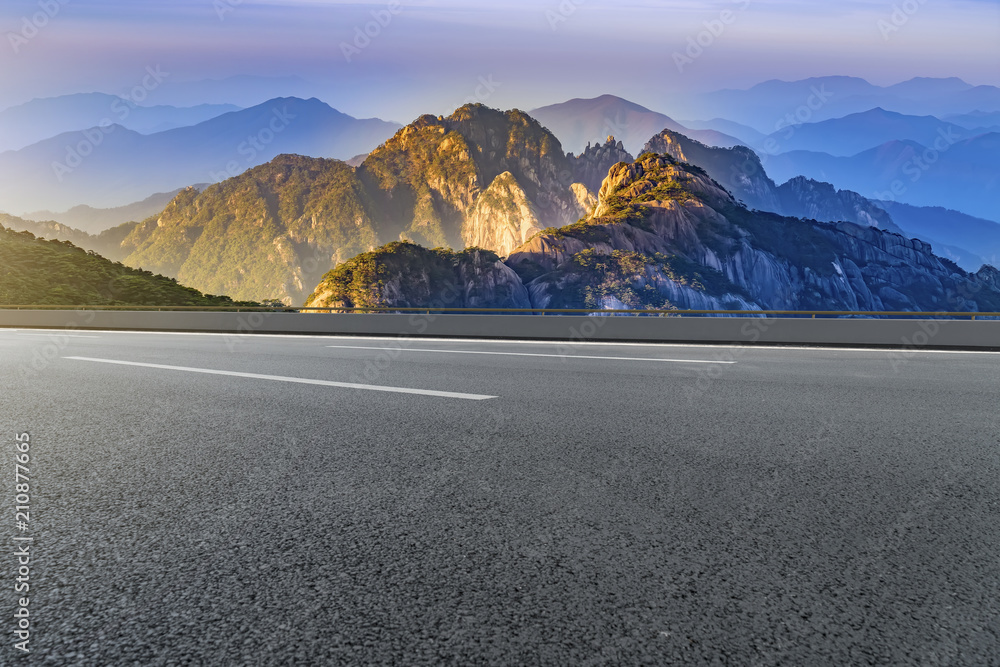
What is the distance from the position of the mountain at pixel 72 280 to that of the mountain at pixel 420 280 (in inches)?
1436

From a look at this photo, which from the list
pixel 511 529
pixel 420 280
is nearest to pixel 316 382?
pixel 511 529

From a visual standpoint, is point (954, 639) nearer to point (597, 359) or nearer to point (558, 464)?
point (558, 464)

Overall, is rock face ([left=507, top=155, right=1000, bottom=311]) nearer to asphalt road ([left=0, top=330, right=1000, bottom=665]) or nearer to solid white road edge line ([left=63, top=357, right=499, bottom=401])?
solid white road edge line ([left=63, top=357, right=499, bottom=401])

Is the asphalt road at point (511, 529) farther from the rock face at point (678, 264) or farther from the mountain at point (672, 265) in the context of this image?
the rock face at point (678, 264)

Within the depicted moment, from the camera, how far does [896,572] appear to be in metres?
2.91

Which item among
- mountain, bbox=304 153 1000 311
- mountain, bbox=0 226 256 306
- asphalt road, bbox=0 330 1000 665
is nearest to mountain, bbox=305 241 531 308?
mountain, bbox=304 153 1000 311

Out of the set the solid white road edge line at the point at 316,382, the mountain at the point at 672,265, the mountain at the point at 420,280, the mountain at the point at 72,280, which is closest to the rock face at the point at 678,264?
the mountain at the point at 672,265

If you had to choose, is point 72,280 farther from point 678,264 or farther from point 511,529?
point 678,264

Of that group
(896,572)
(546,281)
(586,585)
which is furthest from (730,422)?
(546,281)

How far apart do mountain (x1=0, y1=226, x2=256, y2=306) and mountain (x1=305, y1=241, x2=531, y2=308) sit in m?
36.5

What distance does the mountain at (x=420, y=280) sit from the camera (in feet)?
478

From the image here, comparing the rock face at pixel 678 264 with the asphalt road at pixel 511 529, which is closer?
Answer: the asphalt road at pixel 511 529

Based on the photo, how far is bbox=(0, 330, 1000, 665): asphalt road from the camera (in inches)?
93.9

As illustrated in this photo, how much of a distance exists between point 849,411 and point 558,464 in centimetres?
369
